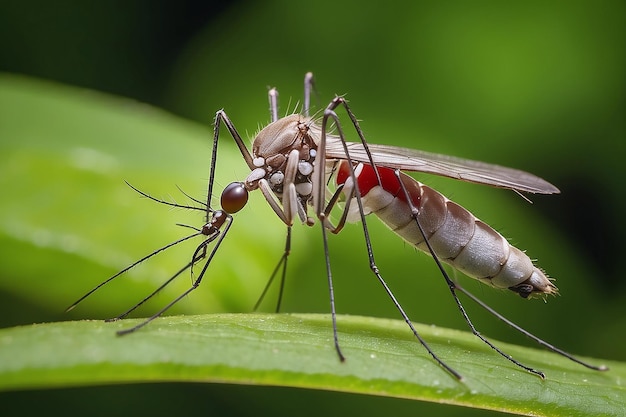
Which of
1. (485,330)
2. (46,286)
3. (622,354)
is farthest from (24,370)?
(622,354)

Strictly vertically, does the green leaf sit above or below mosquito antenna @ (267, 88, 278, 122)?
below

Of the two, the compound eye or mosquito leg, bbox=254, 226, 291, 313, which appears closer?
the compound eye

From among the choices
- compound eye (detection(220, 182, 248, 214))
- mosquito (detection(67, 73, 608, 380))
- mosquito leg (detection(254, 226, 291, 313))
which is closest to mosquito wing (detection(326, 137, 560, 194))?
mosquito (detection(67, 73, 608, 380))

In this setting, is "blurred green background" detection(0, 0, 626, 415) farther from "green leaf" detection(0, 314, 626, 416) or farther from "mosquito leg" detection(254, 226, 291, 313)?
"green leaf" detection(0, 314, 626, 416)

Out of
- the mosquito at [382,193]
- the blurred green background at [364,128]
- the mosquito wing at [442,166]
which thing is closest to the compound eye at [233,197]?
the mosquito at [382,193]

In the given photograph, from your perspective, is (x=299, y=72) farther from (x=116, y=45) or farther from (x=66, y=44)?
(x=66, y=44)

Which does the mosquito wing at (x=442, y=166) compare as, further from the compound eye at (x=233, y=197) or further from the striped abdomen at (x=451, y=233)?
the compound eye at (x=233, y=197)

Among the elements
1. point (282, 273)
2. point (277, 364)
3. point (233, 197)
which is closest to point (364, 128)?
point (282, 273)

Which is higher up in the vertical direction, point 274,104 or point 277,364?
point 274,104

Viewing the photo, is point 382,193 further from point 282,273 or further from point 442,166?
point 282,273
